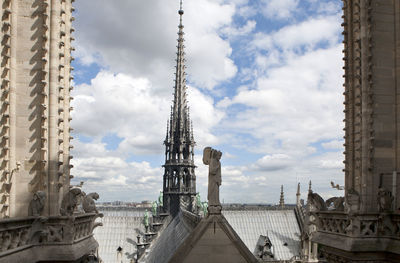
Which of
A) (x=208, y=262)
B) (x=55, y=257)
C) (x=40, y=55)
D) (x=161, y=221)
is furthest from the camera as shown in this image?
Answer: (x=161, y=221)

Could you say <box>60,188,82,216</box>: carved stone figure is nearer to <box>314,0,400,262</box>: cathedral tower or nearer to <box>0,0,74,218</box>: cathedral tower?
<box>0,0,74,218</box>: cathedral tower

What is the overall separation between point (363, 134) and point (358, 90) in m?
1.26

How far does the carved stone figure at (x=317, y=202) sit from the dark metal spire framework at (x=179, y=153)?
41214 mm

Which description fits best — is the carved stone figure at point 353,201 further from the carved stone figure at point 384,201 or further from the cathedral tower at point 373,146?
the carved stone figure at point 384,201

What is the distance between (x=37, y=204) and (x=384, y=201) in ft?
26.6

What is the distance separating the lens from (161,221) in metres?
58.6

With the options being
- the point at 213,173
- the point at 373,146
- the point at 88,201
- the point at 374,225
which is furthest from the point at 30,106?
the point at 374,225

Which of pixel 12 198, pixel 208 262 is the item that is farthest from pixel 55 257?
pixel 208 262

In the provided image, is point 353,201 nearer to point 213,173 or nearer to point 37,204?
point 213,173

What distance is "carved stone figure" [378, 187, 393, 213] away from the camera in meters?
10.8

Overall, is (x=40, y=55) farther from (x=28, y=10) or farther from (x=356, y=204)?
(x=356, y=204)

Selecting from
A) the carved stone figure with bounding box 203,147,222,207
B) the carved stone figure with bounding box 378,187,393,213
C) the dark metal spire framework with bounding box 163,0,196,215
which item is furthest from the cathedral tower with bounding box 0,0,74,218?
the dark metal spire framework with bounding box 163,0,196,215

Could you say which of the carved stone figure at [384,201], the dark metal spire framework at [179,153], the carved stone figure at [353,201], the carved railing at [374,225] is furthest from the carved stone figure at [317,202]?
the dark metal spire framework at [179,153]

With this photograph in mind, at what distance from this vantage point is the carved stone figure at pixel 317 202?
1274cm
